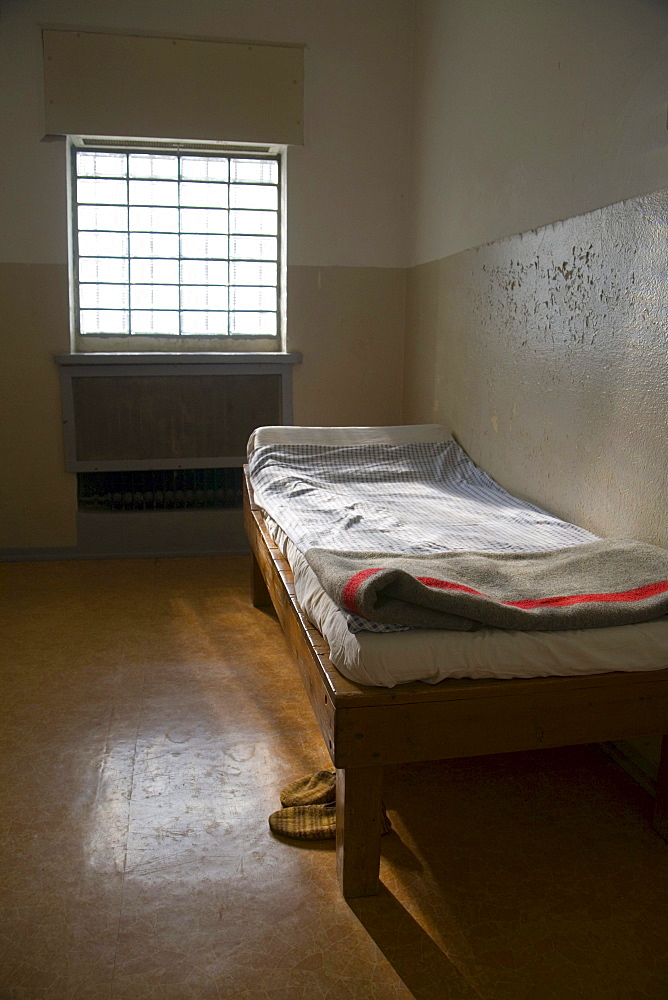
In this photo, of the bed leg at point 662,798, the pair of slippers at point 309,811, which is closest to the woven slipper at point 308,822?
the pair of slippers at point 309,811

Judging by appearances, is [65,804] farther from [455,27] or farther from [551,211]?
[455,27]

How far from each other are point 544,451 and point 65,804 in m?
1.78

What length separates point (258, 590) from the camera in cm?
341

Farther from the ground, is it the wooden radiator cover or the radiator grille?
the wooden radiator cover

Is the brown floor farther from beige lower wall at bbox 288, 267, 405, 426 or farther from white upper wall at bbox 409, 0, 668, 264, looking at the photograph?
beige lower wall at bbox 288, 267, 405, 426

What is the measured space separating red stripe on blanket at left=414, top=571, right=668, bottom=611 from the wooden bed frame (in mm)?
156

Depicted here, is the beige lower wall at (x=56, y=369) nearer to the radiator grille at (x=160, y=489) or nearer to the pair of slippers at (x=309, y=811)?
the radiator grille at (x=160, y=489)

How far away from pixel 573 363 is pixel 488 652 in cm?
124

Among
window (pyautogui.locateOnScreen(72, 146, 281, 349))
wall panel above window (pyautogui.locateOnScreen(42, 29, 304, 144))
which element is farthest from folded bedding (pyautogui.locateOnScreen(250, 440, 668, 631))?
wall panel above window (pyautogui.locateOnScreen(42, 29, 304, 144))

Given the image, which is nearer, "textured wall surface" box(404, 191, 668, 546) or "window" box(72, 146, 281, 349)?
"textured wall surface" box(404, 191, 668, 546)

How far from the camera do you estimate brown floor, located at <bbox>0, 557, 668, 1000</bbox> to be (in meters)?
1.45

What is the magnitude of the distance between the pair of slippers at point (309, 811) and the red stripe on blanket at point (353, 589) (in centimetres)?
58

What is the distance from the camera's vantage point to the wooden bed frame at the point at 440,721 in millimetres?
1529

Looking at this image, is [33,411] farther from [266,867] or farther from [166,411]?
[266,867]
